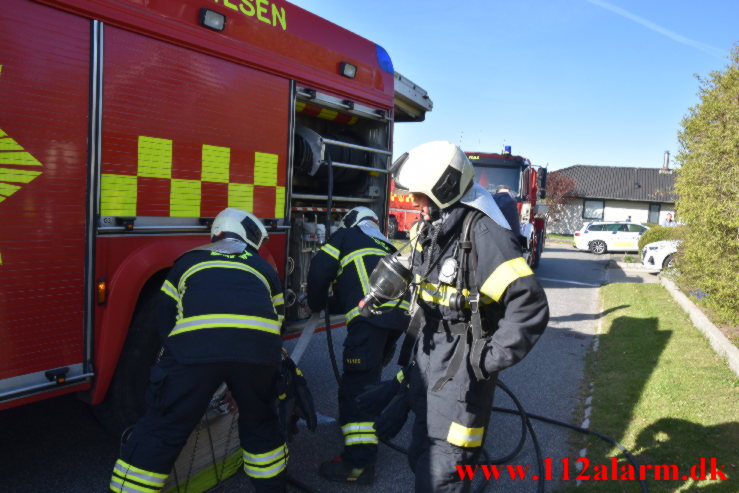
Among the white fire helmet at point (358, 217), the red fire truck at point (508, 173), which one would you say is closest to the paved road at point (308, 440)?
the white fire helmet at point (358, 217)

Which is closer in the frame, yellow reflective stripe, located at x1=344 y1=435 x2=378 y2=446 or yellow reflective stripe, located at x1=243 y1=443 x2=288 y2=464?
yellow reflective stripe, located at x1=243 y1=443 x2=288 y2=464

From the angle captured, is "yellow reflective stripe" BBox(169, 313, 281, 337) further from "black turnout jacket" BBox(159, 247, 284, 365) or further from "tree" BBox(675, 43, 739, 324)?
"tree" BBox(675, 43, 739, 324)

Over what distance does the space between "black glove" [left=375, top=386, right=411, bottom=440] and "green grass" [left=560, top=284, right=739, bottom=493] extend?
1.42 metres

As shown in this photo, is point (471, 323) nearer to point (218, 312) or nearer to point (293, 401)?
point (218, 312)

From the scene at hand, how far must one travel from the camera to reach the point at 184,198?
3.38 m

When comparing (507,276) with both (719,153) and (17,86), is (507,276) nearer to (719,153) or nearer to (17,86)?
(17,86)

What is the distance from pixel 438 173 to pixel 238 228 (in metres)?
1.27

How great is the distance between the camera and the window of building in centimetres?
4234

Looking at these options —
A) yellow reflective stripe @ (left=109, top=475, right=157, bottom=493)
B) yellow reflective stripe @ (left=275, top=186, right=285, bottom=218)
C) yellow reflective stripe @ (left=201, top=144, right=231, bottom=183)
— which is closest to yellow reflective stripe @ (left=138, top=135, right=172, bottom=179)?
yellow reflective stripe @ (left=201, top=144, right=231, bottom=183)

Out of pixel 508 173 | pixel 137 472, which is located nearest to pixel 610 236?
pixel 508 173

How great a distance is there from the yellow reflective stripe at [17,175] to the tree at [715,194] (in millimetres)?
6396

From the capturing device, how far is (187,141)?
334 cm

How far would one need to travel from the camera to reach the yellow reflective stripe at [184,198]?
3307 mm

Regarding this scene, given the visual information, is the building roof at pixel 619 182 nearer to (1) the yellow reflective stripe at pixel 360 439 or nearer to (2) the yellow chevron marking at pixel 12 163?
Answer: (1) the yellow reflective stripe at pixel 360 439
